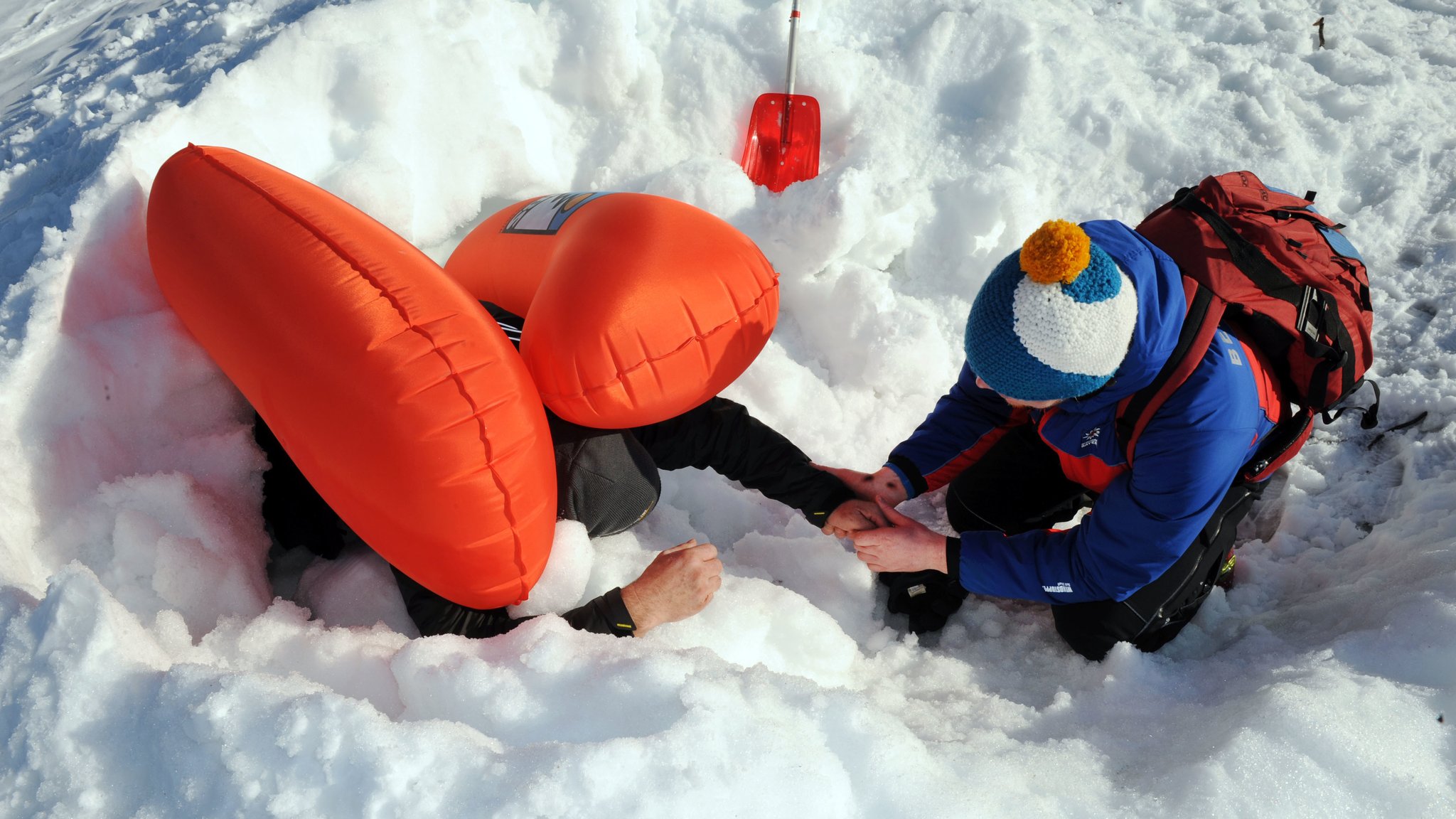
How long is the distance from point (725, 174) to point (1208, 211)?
1178mm

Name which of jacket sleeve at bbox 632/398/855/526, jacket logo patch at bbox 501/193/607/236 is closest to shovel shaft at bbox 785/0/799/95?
jacket logo patch at bbox 501/193/607/236

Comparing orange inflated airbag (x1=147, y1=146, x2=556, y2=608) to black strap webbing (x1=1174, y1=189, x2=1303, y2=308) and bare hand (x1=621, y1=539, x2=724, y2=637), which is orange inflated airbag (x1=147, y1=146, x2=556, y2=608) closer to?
bare hand (x1=621, y1=539, x2=724, y2=637)

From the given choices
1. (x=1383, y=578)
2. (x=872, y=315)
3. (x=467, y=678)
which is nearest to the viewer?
(x=467, y=678)

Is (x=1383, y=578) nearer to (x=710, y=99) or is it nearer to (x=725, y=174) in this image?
(x=725, y=174)

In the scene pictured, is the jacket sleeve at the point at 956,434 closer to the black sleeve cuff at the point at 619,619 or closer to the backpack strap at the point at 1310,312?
the backpack strap at the point at 1310,312

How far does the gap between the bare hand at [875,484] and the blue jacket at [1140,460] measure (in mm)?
212

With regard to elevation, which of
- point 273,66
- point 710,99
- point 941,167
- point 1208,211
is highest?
point 273,66

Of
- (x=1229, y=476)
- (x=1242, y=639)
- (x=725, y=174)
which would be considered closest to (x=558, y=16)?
(x=725, y=174)

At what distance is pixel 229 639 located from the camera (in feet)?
4.27

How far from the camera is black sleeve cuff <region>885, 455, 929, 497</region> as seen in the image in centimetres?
175

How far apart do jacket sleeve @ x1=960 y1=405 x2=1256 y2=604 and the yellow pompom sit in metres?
0.34

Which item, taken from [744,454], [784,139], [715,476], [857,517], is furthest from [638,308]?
[784,139]

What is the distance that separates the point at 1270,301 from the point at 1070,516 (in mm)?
625

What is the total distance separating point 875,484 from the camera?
5.63 ft
